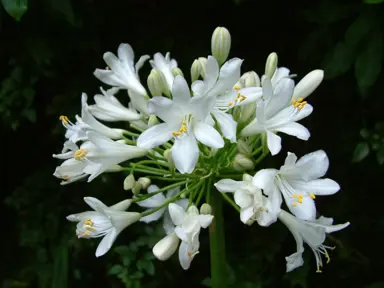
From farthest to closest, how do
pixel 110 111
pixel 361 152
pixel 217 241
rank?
pixel 361 152 → pixel 110 111 → pixel 217 241

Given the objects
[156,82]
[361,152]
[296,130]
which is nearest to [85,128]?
[156,82]

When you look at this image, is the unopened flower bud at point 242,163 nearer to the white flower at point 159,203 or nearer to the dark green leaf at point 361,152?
the white flower at point 159,203

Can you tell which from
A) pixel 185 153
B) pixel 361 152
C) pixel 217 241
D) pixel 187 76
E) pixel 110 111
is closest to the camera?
pixel 185 153

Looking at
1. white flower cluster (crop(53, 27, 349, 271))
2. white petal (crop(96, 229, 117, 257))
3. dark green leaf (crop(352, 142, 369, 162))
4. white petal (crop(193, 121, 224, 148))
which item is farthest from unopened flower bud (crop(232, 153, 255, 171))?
dark green leaf (crop(352, 142, 369, 162))

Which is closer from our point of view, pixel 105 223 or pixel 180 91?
pixel 180 91

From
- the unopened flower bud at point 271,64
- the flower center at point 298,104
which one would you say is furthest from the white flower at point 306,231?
the unopened flower bud at point 271,64

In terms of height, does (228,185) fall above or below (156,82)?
below

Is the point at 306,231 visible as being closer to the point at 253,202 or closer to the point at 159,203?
the point at 253,202
